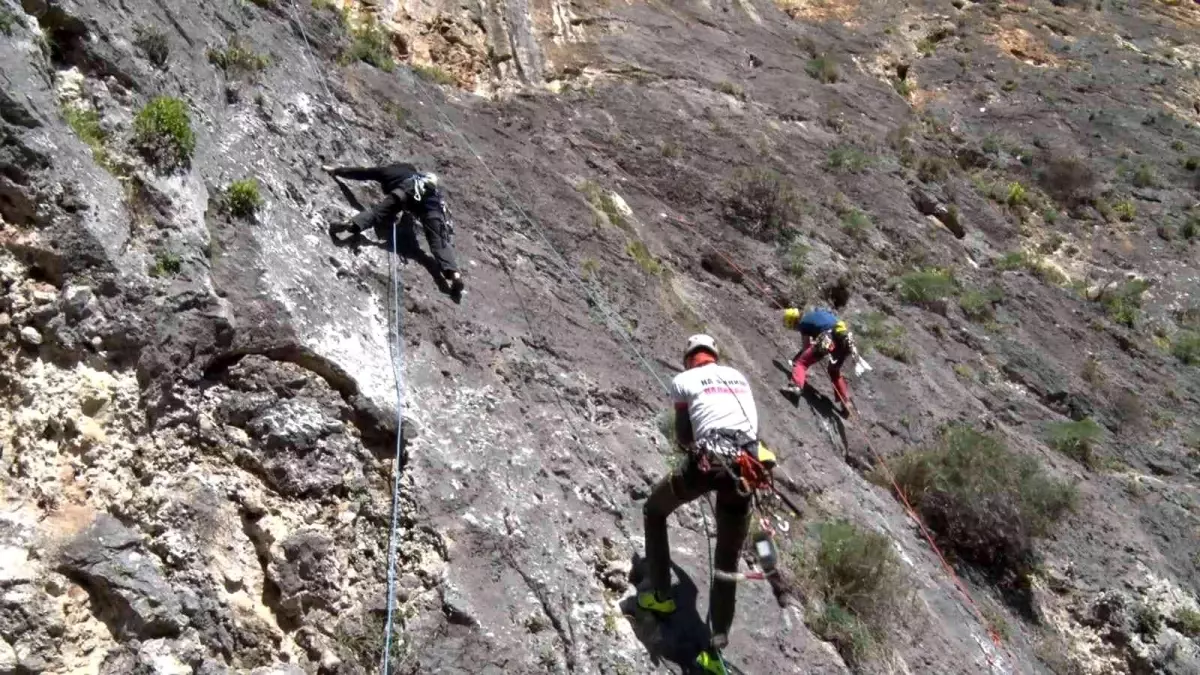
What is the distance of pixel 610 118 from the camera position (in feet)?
47.8

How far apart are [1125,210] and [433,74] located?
1501 centimetres

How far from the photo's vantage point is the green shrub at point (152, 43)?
22.4 ft

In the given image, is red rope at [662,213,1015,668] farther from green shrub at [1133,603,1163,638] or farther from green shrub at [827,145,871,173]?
green shrub at [827,145,871,173]

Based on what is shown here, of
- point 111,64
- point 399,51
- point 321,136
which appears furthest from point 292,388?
point 399,51

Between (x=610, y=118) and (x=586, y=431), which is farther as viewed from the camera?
(x=610, y=118)

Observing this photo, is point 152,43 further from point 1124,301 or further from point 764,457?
point 1124,301

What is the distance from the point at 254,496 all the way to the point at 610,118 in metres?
10.8

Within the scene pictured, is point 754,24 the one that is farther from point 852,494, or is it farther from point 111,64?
point 111,64

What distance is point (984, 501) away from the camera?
9281 millimetres

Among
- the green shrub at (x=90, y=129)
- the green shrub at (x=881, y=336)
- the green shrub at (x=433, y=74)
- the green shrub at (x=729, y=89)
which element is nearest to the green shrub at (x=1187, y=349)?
the green shrub at (x=881, y=336)

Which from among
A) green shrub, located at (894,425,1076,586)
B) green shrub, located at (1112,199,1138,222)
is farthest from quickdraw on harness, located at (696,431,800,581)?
green shrub, located at (1112,199,1138,222)

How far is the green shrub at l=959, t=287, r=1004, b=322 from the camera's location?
14133 mm

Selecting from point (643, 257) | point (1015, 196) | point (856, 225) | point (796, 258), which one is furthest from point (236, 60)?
point (1015, 196)

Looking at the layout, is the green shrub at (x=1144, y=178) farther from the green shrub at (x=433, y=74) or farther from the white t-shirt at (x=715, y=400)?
the white t-shirt at (x=715, y=400)
